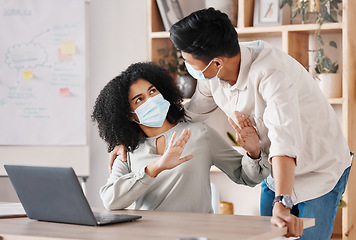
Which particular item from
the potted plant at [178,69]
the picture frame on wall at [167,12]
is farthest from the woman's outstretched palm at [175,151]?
the picture frame on wall at [167,12]

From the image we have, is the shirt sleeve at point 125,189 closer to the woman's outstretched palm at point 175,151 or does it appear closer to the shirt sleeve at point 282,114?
the woman's outstretched palm at point 175,151

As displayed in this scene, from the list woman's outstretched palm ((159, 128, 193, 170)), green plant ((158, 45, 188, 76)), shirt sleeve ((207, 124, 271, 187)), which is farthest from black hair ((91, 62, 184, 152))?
green plant ((158, 45, 188, 76))

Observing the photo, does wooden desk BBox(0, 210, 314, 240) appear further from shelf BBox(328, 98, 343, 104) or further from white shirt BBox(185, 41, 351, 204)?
shelf BBox(328, 98, 343, 104)

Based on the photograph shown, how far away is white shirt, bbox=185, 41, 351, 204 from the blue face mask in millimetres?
197

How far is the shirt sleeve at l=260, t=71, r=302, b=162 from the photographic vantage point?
1.58 metres

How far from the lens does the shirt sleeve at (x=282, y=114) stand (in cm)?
158

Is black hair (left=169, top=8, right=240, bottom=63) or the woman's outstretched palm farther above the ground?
black hair (left=169, top=8, right=240, bottom=63)

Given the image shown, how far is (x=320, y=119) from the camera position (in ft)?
6.05

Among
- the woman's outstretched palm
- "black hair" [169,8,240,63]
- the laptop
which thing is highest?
"black hair" [169,8,240,63]

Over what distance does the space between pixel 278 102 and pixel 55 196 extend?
2.27 feet

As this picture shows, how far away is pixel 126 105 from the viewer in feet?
6.58

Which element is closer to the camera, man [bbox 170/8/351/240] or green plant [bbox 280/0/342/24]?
man [bbox 170/8/351/240]

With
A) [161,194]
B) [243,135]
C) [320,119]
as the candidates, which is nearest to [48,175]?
[161,194]

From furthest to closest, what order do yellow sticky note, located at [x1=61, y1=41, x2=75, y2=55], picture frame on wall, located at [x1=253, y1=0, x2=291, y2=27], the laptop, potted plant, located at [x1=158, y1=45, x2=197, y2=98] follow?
yellow sticky note, located at [x1=61, y1=41, x2=75, y2=55]
potted plant, located at [x1=158, y1=45, x2=197, y2=98]
picture frame on wall, located at [x1=253, y1=0, x2=291, y2=27]
the laptop
